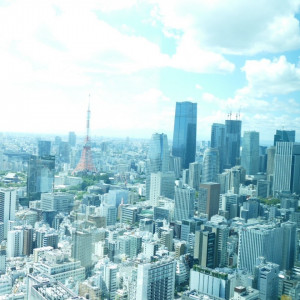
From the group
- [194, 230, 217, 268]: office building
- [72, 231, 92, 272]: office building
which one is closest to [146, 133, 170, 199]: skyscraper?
[194, 230, 217, 268]: office building

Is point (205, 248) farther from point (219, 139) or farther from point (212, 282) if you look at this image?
point (219, 139)

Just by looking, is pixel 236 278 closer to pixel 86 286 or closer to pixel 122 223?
pixel 86 286

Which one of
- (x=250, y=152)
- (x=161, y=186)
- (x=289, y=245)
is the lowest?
(x=289, y=245)

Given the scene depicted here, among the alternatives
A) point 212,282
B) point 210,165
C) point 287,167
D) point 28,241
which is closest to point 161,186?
point 210,165

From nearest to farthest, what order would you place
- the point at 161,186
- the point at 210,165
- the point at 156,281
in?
the point at 156,281 < the point at 210,165 < the point at 161,186

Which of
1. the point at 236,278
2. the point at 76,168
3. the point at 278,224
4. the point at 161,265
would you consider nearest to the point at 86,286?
the point at 161,265

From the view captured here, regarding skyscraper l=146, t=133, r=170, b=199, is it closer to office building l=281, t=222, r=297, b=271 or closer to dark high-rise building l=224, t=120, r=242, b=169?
dark high-rise building l=224, t=120, r=242, b=169
